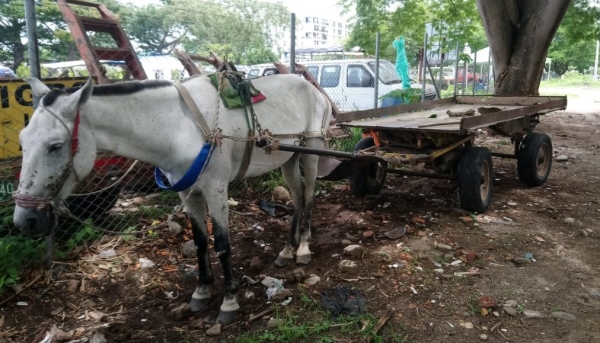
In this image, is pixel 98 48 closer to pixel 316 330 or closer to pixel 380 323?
pixel 316 330

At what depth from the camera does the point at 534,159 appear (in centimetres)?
564

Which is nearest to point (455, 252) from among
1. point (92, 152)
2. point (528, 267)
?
point (528, 267)

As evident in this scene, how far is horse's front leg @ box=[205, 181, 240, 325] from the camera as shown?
2.94 meters

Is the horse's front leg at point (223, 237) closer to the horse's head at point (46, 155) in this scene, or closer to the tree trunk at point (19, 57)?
the horse's head at point (46, 155)

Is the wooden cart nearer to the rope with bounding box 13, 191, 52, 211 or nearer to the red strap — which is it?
the red strap

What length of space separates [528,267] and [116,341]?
3141mm

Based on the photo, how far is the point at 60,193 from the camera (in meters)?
2.34

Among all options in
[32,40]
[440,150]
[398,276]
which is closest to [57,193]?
[32,40]

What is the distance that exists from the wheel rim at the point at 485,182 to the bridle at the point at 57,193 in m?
4.01

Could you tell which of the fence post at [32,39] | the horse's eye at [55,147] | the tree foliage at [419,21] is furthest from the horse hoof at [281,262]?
the tree foliage at [419,21]

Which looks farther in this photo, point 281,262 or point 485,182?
point 485,182

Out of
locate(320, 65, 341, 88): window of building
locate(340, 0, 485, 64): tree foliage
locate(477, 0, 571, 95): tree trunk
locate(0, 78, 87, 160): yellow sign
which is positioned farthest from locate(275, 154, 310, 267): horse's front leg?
locate(340, 0, 485, 64): tree foliage

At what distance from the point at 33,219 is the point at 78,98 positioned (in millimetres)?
646

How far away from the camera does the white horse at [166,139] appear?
7.25ft
